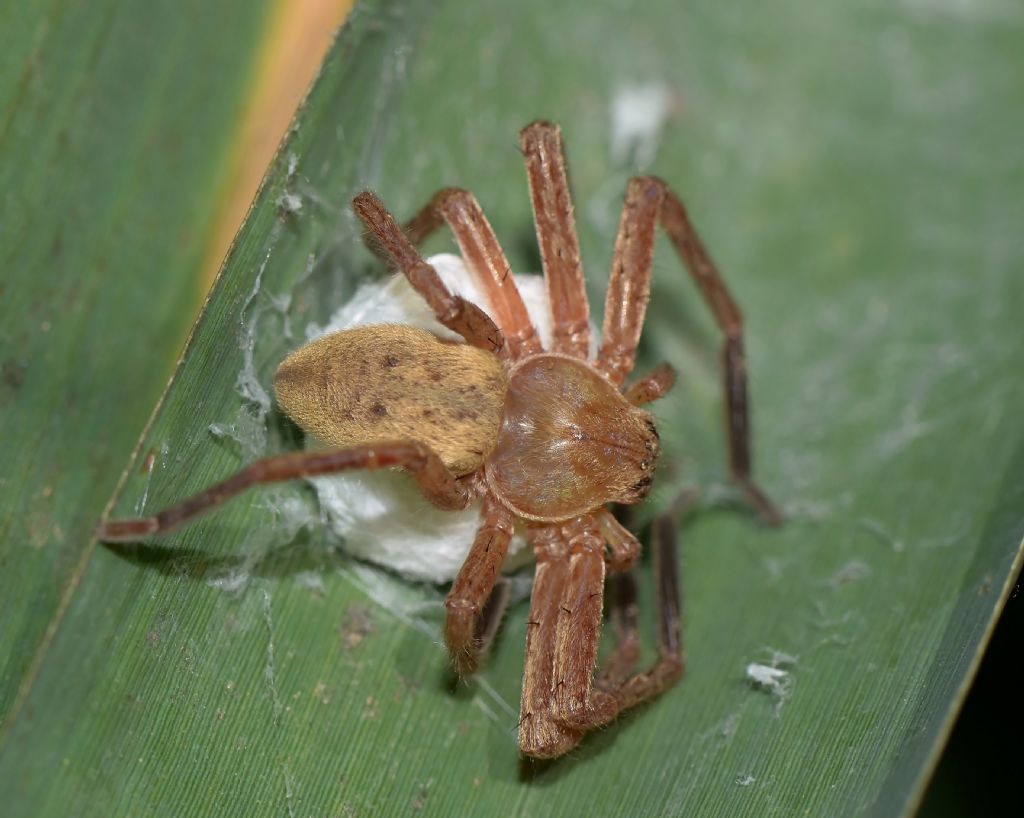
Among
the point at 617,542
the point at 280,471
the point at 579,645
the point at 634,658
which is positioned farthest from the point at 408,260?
the point at 634,658

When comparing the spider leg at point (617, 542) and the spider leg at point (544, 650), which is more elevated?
the spider leg at point (617, 542)

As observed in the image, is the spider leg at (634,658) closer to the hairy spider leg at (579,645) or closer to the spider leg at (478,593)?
the hairy spider leg at (579,645)

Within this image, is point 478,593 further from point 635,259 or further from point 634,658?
point 635,259

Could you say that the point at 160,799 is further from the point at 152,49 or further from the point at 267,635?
the point at 152,49

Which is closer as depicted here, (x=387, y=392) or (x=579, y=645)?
(x=387, y=392)

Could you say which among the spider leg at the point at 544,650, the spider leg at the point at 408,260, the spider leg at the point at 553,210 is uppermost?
the spider leg at the point at 553,210

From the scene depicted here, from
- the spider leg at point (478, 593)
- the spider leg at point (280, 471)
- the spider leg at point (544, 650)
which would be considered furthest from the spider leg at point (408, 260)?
the spider leg at point (544, 650)

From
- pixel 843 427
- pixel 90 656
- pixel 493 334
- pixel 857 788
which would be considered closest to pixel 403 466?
pixel 493 334

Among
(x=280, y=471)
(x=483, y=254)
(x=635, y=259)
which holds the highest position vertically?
Answer: (x=635, y=259)
